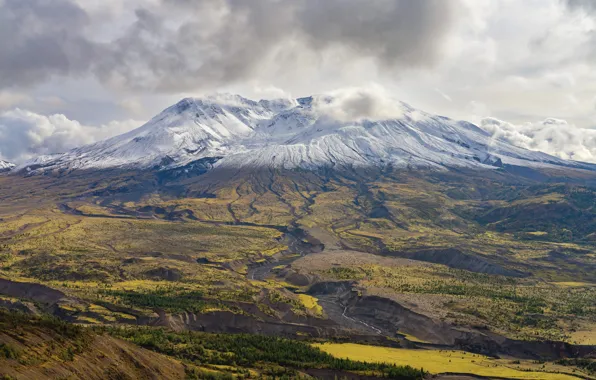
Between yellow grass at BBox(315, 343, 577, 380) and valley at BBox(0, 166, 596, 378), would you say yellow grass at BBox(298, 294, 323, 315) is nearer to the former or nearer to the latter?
valley at BBox(0, 166, 596, 378)

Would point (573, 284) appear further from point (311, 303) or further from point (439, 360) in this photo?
point (439, 360)

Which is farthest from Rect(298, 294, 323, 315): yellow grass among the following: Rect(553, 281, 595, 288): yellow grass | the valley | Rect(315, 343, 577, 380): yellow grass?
Rect(553, 281, 595, 288): yellow grass

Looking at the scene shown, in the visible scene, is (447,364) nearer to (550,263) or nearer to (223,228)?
(550,263)

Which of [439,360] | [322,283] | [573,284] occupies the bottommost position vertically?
[439,360]

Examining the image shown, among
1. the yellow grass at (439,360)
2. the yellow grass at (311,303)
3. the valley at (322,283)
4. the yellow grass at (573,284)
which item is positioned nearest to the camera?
the yellow grass at (439,360)

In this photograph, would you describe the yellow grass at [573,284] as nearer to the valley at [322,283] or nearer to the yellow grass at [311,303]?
the valley at [322,283]

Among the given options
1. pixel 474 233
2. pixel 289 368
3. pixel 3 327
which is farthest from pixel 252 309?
pixel 474 233

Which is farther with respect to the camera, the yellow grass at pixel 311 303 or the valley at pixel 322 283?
the yellow grass at pixel 311 303

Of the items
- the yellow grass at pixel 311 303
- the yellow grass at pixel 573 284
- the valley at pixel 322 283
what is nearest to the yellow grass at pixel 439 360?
the valley at pixel 322 283

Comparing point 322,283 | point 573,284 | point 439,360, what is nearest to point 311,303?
point 322,283
